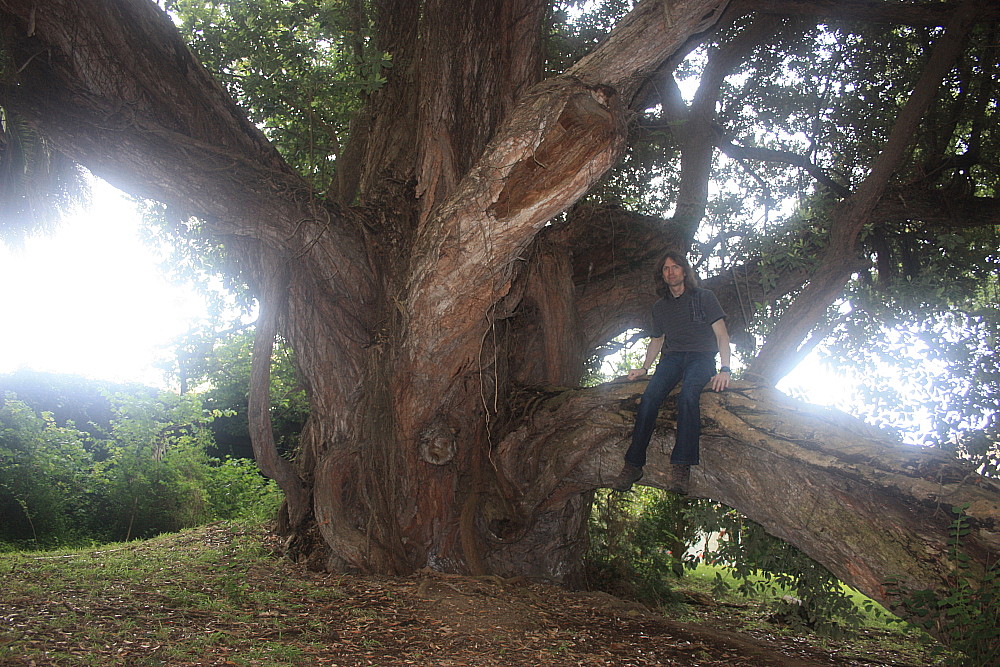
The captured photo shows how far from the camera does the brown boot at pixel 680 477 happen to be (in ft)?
17.5

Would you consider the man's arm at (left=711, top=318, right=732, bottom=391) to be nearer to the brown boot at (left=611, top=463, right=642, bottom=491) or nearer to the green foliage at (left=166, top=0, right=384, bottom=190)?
the brown boot at (left=611, top=463, right=642, bottom=491)

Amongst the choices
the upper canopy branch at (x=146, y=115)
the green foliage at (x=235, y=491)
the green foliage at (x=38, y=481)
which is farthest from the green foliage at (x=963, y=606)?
the green foliage at (x=38, y=481)

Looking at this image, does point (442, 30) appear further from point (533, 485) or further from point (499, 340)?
point (533, 485)

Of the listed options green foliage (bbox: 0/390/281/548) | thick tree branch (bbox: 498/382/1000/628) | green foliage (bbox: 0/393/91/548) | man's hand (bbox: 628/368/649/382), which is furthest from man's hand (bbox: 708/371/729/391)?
green foliage (bbox: 0/393/91/548)

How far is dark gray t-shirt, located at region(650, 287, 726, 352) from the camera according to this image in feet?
17.1

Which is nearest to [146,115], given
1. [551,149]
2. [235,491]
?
→ [551,149]

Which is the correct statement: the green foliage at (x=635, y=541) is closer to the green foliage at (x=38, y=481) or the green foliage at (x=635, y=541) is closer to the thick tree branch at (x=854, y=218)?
the thick tree branch at (x=854, y=218)

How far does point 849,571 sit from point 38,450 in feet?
31.5

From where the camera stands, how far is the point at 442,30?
6633 millimetres

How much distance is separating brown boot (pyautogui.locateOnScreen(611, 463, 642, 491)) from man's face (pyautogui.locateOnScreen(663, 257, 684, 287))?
1.45 m

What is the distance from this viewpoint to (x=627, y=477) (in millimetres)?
5648

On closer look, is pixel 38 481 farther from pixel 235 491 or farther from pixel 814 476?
pixel 814 476

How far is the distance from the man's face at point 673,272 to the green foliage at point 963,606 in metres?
2.28

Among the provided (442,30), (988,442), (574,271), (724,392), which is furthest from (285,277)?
(988,442)
